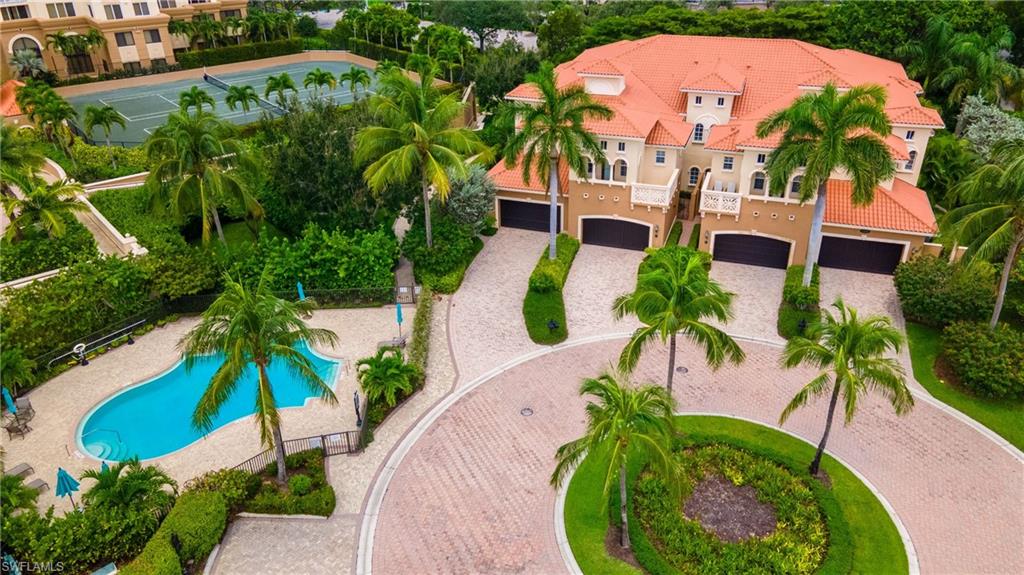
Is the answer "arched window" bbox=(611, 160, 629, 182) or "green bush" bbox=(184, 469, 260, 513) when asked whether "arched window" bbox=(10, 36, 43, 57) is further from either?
"green bush" bbox=(184, 469, 260, 513)

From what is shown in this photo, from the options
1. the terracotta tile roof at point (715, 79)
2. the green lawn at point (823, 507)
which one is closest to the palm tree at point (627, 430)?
the green lawn at point (823, 507)

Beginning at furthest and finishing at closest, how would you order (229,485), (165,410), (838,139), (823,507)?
(165,410) < (838,139) < (229,485) < (823,507)

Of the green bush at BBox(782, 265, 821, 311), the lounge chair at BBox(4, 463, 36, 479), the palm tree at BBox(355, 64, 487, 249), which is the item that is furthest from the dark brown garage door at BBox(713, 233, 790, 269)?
the lounge chair at BBox(4, 463, 36, 479)

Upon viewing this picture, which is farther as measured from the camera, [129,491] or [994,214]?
[994,214]

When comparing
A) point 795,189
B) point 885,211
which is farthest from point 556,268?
point 885,211

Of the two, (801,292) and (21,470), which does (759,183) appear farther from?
(21,470)

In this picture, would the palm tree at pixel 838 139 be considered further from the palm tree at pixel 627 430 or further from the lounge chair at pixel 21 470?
the lounge chair at pixel 21 470

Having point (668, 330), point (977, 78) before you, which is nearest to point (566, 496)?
point (668, 330)
